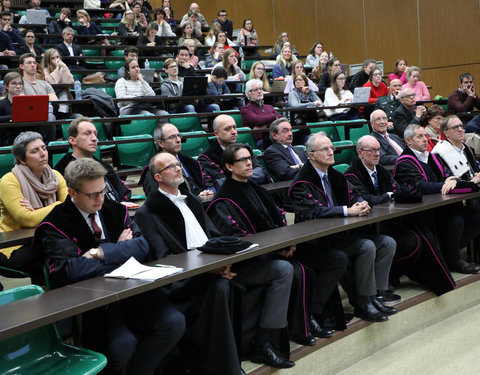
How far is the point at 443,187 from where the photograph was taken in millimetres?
4027

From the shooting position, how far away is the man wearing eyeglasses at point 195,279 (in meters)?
2.57

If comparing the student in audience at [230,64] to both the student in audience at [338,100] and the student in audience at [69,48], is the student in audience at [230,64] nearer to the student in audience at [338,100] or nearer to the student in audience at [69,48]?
the student in audience at [338,100]

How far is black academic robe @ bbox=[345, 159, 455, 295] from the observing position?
12.5ft

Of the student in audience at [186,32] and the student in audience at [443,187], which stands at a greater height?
the student in audience at [186,32]

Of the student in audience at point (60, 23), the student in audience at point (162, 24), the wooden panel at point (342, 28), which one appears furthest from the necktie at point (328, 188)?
the wooden panel at point (342, 28)

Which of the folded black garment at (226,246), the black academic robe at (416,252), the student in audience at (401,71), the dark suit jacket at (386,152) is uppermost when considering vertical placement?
the student in audience at (401,71)

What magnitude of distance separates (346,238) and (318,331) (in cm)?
60

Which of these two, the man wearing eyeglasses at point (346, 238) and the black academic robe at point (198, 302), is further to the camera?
the man wearing eyeglasses at point (346, 238)

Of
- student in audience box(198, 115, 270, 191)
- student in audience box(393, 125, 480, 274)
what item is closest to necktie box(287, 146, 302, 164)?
student in audience box(198, 115, 270, 191)

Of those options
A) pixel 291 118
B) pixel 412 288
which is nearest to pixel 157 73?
pixel 291 118

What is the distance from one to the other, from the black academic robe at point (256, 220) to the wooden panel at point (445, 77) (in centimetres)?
732

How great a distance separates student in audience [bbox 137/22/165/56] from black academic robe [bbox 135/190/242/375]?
7.32 meters

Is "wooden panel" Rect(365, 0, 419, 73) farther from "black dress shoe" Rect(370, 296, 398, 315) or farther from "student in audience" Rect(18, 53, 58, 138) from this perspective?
"black dress shoe" Rect(370, 296, 398, 315)

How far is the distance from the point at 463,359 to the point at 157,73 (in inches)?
250
